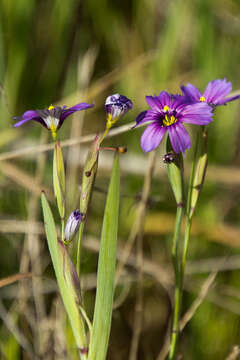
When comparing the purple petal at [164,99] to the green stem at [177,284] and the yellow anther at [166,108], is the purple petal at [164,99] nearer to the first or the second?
the yellow anther at [166,108]

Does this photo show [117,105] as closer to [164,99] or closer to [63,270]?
[164,99]

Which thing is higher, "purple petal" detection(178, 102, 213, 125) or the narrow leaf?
"purple petal" detection(178, 102, 213, 125)

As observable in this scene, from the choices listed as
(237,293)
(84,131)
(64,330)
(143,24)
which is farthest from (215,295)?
(143,24)

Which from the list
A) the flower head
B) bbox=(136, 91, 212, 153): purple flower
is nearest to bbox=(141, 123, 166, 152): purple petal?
bbox=(136, 91, 212, 153): purple flower

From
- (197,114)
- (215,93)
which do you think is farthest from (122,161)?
(197,114)

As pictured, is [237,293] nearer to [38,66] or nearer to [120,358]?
[120,358]

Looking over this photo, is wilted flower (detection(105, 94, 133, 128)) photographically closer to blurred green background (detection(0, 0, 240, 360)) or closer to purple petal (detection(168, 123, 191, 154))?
purple petal (detection(168, 123, 191, 154))

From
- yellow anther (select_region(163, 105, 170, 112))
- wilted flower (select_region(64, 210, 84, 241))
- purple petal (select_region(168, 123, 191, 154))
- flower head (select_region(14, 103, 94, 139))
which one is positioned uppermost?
yellow anther (select_region(163, 105, 170, 112))

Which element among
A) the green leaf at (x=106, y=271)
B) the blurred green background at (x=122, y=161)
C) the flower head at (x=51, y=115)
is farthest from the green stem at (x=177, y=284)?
the blurred green background at (x=122, y=161)
